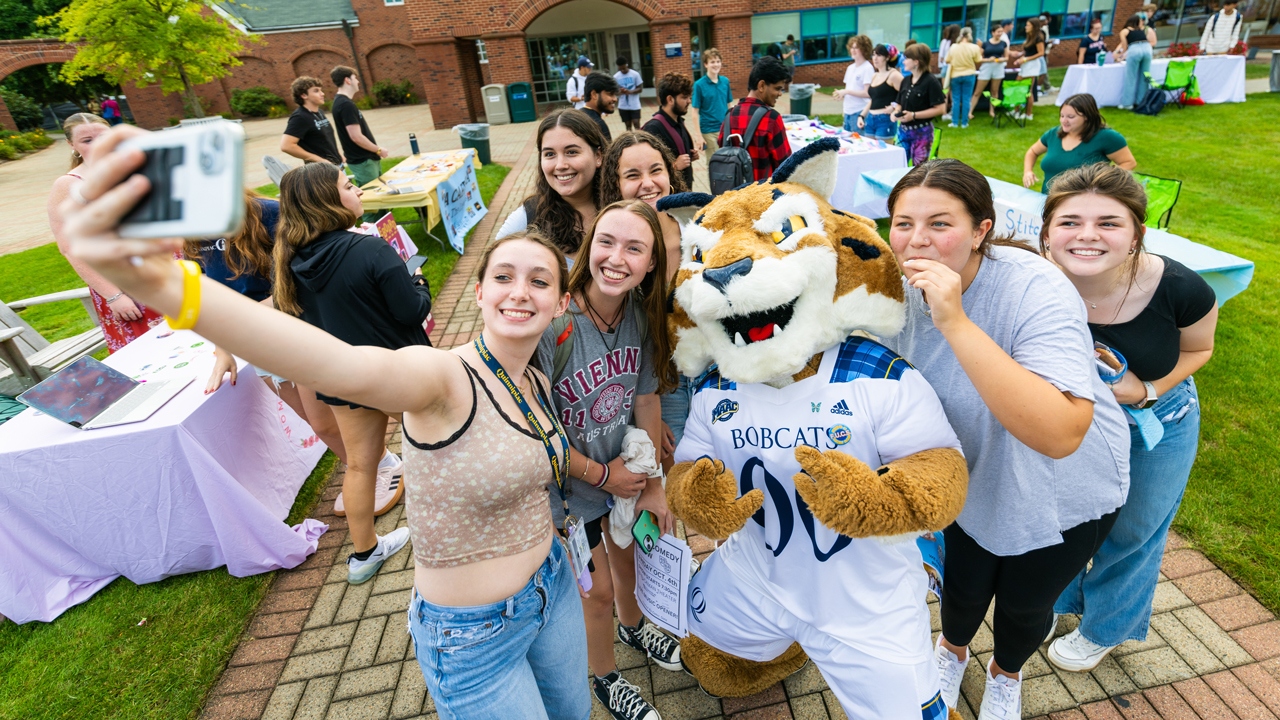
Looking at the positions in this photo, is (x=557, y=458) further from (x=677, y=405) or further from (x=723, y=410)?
(x=677, y=405)

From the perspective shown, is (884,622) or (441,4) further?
(441,4)

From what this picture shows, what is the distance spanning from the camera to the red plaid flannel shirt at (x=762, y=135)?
5.67 metres

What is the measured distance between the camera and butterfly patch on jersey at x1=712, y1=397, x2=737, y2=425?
186 centimetres

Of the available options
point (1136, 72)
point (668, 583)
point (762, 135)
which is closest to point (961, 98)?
point (1136, 72)

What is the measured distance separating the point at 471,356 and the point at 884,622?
1452 mm

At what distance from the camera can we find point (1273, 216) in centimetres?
702

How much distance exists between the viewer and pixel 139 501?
10.2 ft

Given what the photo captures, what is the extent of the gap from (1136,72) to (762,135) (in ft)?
41.8

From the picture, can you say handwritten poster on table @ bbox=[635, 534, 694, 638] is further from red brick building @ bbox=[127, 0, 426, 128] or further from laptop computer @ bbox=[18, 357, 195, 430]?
red brick building @ bbox=[127, 0, 426, 128]

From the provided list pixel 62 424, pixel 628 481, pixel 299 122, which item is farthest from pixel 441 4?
pixel 628 481

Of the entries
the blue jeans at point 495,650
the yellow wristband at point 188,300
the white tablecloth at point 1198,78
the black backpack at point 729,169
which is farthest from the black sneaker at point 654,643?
the white tablecloth at point 1198,78

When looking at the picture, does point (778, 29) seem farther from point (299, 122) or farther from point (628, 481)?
point (628, 481)

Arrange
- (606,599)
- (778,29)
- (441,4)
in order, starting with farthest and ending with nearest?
(778,29)
(441,4)
(606,599)

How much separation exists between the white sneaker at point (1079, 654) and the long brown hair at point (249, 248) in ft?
14.3
